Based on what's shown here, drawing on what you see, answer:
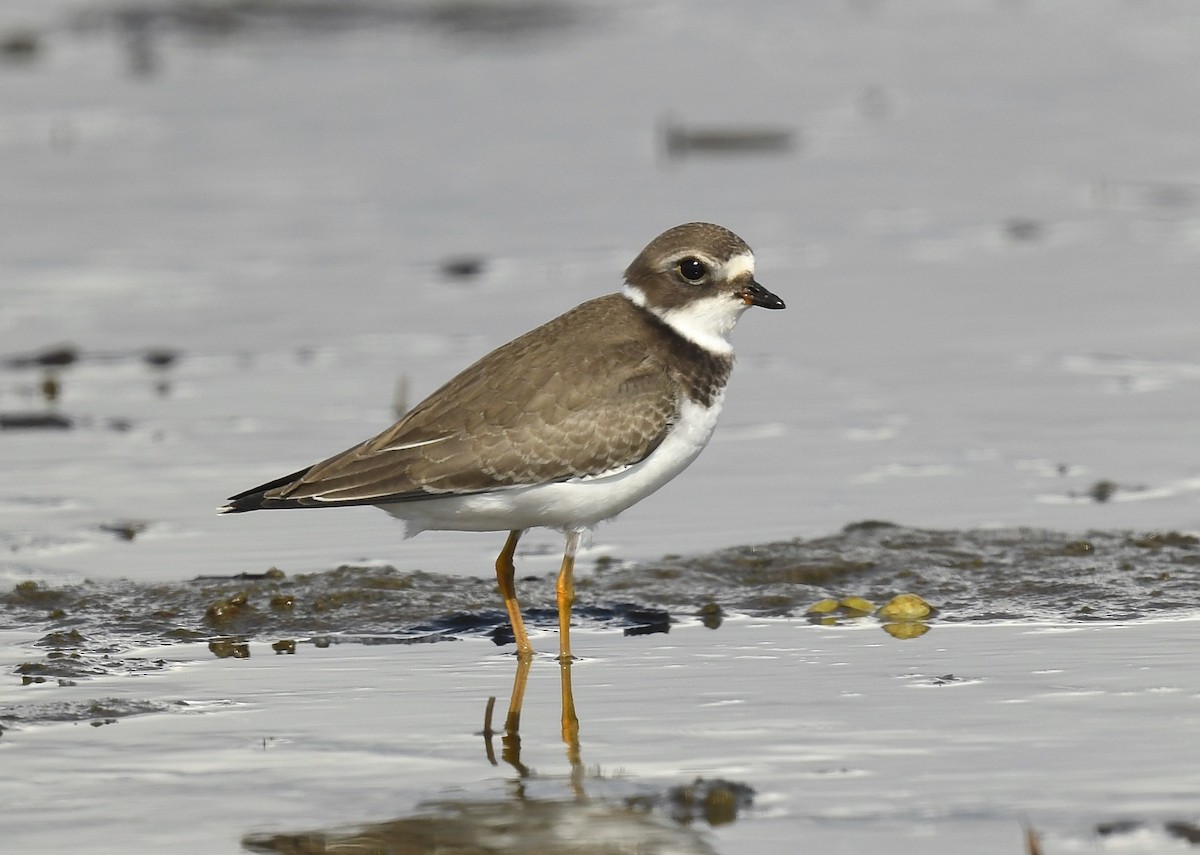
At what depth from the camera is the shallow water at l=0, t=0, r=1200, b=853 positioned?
5480 millimetres

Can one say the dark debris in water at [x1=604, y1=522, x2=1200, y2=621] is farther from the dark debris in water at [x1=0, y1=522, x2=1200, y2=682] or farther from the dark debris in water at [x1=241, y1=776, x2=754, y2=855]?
the dark debris in water at [x1=241, y1=776, x2=754, y2=855]

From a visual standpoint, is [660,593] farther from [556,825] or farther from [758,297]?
[556,825]

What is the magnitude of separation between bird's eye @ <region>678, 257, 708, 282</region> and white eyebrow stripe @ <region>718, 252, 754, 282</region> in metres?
0.07

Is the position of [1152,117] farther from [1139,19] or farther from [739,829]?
[739,829]

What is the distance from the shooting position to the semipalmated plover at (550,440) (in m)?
7.04

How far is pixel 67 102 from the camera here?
17797 mm

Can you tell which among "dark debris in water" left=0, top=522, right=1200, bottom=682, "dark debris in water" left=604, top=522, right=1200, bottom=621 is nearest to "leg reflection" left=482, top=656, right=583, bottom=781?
"dark debris in water" left=0, top=522, right=1200, bottom=682

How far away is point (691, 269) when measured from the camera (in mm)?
7559

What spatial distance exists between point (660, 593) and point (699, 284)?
1.16m

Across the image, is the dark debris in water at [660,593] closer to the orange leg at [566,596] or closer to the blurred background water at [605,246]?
the orange leg at [566,596]

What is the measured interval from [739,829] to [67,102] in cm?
1423

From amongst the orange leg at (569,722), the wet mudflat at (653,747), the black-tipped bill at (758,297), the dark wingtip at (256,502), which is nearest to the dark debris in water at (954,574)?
the wet mudflat at (653,747)

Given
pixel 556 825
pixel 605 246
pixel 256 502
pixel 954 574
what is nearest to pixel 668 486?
pixel 954 574

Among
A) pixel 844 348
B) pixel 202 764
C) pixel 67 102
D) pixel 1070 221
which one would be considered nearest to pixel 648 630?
pixel 202 764
